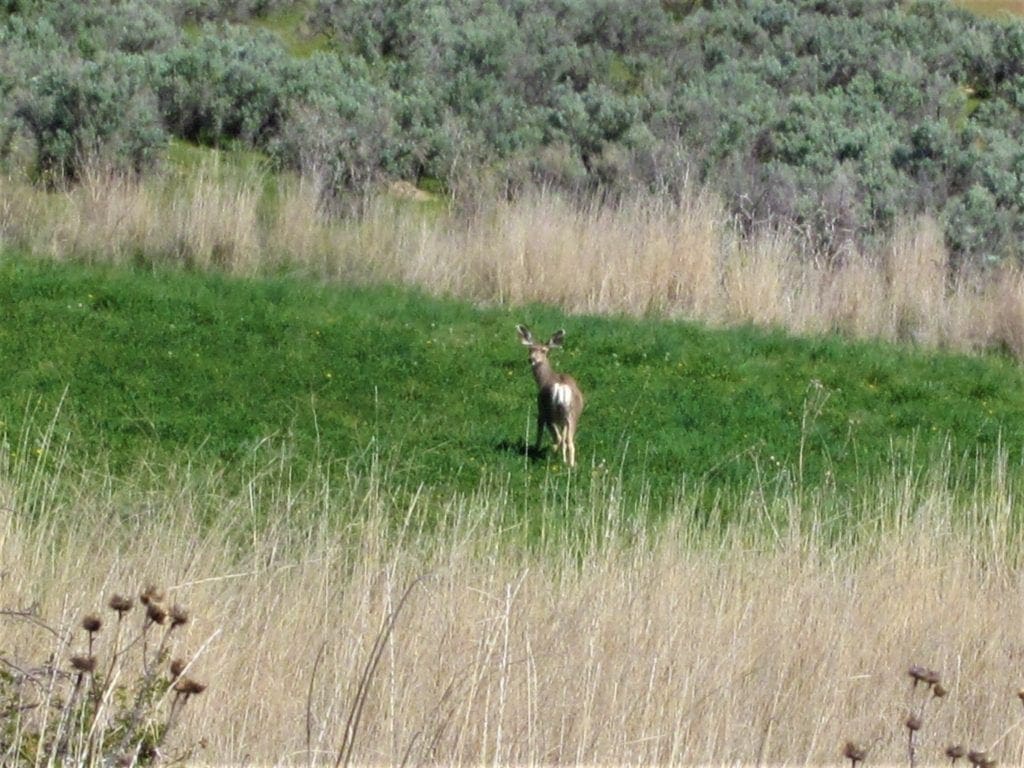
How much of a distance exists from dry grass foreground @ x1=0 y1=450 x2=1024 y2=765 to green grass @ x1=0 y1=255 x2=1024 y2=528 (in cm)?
221

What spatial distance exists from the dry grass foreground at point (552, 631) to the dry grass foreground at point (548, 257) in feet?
24.1

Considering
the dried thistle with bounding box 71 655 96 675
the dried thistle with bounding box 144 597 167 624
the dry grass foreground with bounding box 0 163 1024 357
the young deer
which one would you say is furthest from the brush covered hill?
the dried thistle with bounding box 71 655 96 675

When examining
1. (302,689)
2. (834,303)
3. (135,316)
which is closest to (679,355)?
(834,303)

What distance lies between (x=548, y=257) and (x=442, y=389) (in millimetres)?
3622

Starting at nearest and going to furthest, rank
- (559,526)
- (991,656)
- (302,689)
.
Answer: (302,689) < (991,656) < (559,526)

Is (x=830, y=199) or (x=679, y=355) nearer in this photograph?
(x=679, y=355)

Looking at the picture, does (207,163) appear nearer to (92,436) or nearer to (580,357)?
(580,357)

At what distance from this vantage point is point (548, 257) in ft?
50.8

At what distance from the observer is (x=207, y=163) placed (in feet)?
60.2

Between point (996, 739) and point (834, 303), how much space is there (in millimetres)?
10255

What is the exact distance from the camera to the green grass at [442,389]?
10602mm

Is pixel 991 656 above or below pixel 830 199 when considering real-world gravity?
below

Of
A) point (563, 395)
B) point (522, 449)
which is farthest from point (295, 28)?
point (563, 395)

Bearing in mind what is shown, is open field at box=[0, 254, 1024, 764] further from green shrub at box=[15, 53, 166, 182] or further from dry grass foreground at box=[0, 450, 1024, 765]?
green shrub at box=[15, 53, 166, 182]
